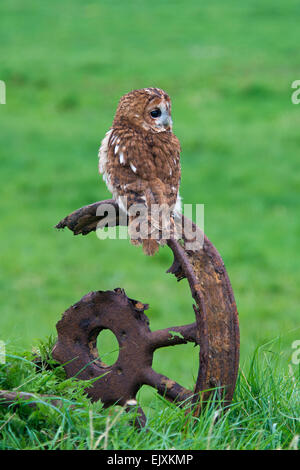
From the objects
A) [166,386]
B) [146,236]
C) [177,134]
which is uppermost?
[177,134]

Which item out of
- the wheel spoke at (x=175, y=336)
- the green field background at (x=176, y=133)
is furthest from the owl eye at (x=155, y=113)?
the green field background at (x=176, y=133)

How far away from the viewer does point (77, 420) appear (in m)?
3.03

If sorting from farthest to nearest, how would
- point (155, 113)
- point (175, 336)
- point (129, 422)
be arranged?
point (155, 113), point (175, 336), point (129, 422)

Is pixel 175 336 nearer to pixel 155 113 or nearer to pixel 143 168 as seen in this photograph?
pixel 143 168

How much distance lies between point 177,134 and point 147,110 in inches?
350

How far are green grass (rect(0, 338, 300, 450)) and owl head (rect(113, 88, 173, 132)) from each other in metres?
1.25

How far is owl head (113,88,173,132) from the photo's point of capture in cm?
356

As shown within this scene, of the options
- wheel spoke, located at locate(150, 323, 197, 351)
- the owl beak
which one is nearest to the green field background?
wheel spoke, located at locate(150, 323, 197, 351)

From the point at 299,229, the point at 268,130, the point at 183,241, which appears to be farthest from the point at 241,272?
the point at 183,241

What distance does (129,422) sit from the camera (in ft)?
10.5

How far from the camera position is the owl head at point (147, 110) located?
356 centimetres

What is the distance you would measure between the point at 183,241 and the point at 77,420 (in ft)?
3.08

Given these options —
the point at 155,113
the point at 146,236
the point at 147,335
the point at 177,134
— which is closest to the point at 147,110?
the point at 155,113
